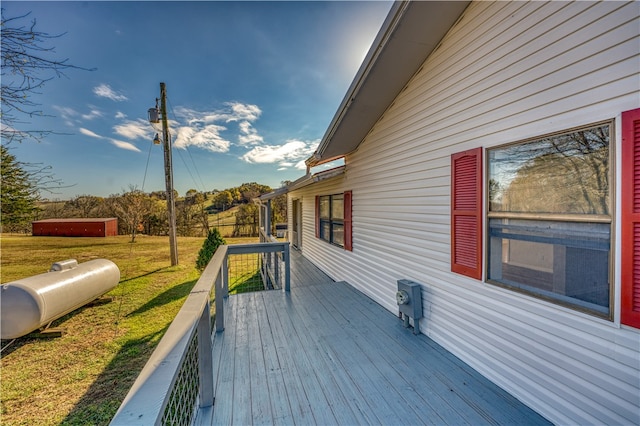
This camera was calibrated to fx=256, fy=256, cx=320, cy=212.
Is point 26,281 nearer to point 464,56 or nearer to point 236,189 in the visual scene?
point 464,56

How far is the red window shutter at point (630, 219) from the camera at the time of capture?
148 cm

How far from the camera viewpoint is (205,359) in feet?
6.75

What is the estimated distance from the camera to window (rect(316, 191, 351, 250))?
18.6ft

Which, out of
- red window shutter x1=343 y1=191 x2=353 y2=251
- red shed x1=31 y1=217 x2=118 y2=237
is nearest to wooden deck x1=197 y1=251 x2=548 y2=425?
red window shutter x1=343 y1=191 x2=353 y2=251

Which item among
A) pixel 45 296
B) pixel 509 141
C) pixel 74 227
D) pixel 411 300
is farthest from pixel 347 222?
pixel 74 227

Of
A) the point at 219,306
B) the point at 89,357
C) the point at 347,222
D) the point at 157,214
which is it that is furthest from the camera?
the point at 157,214

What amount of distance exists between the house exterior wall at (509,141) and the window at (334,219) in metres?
1.53

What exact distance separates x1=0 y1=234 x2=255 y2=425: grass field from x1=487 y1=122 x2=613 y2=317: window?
189 inches

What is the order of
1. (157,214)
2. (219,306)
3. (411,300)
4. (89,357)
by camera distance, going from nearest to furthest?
(411,300), (219,306), (89,357), (157,214)

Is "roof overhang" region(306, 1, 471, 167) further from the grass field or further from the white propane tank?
the white propane tank

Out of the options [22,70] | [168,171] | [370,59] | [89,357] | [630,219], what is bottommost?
[89,357]

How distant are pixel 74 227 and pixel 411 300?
76.8ft

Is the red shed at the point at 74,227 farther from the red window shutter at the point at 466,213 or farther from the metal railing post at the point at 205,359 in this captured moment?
the red window shutter at the point at 466,213

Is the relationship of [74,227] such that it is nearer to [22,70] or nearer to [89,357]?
[89,357]
